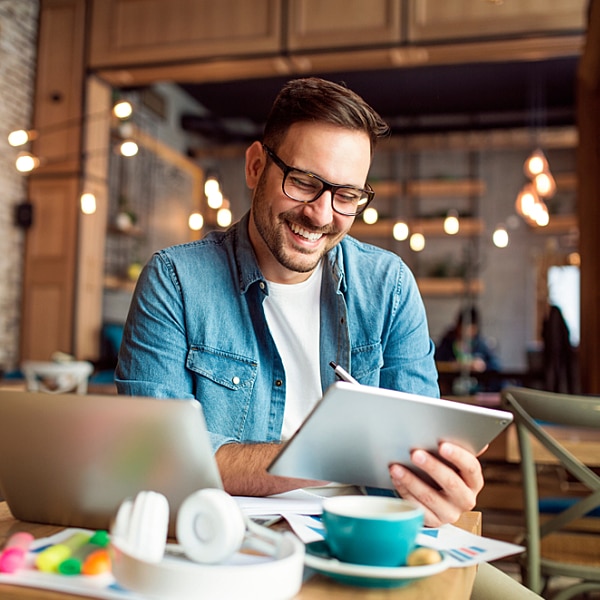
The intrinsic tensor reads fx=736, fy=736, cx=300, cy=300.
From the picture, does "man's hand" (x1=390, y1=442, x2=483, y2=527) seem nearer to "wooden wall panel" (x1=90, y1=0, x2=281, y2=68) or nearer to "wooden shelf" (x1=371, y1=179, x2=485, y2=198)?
"wooden wall panel" (x1=90, y1=0, x2=281, y2=68)

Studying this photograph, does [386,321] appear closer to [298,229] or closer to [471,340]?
[298,229]

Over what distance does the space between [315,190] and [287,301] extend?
0.85 ft

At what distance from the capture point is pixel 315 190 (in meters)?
1.44

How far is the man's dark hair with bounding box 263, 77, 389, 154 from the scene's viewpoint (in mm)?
1404

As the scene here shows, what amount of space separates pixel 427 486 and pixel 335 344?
2.00 ft

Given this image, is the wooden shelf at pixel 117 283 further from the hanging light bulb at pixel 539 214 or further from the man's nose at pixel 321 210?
the man's nose at pixel 321 210

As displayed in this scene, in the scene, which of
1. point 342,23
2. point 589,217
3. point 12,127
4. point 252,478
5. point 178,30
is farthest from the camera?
point 12,127

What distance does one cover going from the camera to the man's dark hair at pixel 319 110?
4.61 ft

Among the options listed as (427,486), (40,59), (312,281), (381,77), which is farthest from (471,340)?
(427,486)

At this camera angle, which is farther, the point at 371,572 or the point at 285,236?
the point at 285,236

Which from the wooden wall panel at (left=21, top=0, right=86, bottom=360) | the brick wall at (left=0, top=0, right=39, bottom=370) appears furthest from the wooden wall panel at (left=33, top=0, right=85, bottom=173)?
the brick wall at (left=0, top=0, right=39, bottom=370)

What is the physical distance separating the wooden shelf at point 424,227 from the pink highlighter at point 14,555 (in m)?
8.45

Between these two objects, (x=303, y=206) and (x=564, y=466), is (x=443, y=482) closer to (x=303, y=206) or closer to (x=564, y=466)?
(x=303, y=206)

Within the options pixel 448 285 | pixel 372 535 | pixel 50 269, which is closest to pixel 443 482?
pixel 372 535
